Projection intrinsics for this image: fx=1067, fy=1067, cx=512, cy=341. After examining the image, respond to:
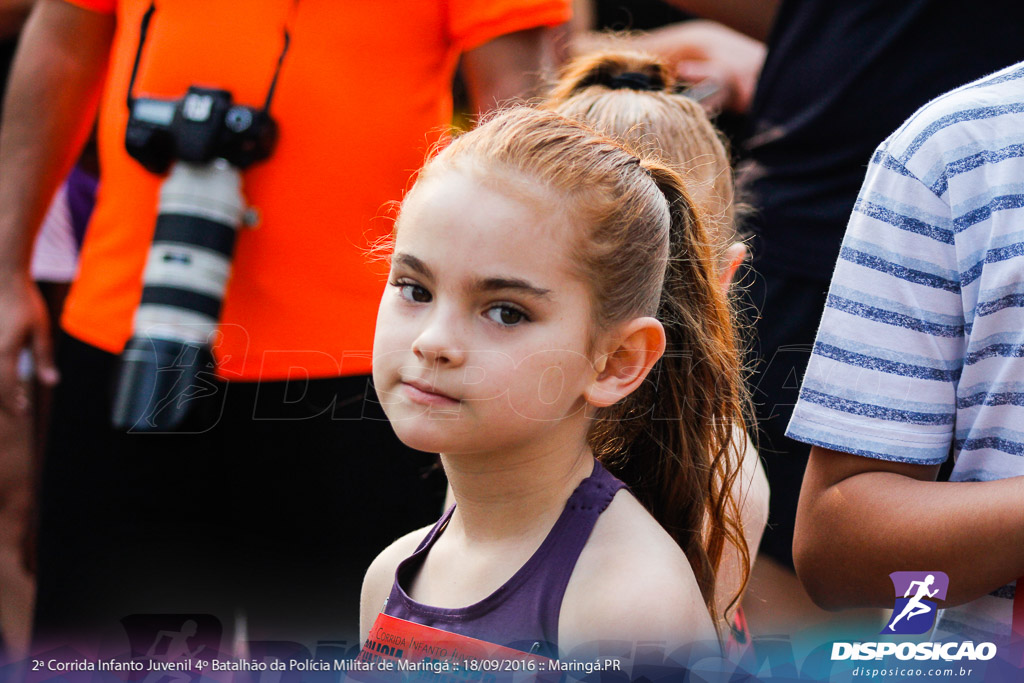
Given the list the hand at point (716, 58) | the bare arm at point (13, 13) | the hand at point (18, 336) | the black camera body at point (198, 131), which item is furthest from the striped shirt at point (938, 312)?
the bare arm at point (13, 13)

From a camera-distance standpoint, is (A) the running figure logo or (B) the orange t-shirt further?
(B) the orange t-shirt

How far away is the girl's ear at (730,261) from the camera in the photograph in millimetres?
1560

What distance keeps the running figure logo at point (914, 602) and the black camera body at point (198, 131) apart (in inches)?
45.3

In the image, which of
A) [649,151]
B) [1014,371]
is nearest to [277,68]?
[649,151]

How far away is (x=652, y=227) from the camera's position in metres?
1.28

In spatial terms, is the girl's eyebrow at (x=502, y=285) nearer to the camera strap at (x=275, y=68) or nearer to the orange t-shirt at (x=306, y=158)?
the orange t-shirt at (x=306, y=158)

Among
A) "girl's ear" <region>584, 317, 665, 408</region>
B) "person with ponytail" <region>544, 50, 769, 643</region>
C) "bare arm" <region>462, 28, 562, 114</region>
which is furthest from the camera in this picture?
"bare arm" <region>462, 28, 562, 114</region>

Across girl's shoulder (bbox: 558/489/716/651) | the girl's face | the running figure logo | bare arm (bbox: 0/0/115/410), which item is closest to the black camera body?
bare arm (bbox: 0/0/115/410)

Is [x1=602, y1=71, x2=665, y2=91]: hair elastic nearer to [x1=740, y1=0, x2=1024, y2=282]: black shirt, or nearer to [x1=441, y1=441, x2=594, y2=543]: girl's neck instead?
[x1=740, y1=0, x2=1024, y2=282]: black shirt

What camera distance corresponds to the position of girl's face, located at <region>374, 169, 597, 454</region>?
112 centimetres

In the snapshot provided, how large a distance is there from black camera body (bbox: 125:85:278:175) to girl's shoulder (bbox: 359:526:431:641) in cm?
72

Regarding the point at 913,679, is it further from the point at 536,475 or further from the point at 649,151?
the point at 649,151

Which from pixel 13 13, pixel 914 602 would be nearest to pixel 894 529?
pixel 914 602

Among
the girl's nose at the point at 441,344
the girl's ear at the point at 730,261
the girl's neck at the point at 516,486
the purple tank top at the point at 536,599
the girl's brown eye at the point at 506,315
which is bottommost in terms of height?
the purple tank top at the point at 536,599
